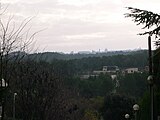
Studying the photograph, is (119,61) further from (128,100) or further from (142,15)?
(142,15)

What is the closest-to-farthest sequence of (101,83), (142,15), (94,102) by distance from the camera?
(142,15) < (94,102) < (101,83)

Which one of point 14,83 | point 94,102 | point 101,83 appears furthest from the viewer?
point 101,83

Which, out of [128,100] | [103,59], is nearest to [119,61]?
[103,59]

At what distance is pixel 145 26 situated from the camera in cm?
1220

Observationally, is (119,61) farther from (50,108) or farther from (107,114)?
(50,108)

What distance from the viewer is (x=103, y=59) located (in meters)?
134

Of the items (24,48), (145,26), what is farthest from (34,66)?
(145,26)

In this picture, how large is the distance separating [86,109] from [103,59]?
2987 inches

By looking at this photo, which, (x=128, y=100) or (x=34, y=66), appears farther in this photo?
(x=128, y=100)

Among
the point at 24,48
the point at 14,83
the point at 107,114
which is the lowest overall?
the point at 107,114

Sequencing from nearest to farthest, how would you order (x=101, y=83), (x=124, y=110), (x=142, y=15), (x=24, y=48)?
(x=142, y=15), (x=24, y=48), (x=124, y=110), (x=101, y=83)

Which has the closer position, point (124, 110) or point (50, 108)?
point (50, 108)

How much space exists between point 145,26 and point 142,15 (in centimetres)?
44

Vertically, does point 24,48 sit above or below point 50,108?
above
